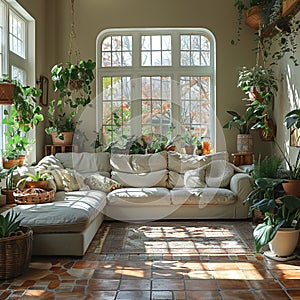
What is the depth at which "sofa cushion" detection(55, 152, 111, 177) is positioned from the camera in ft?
21.5

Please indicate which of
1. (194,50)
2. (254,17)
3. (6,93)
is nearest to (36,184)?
(6,93)

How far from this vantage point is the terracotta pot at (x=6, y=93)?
16.0ft

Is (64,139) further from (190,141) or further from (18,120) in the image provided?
(190,141)

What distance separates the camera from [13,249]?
3.76 metres

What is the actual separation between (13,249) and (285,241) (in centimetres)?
243

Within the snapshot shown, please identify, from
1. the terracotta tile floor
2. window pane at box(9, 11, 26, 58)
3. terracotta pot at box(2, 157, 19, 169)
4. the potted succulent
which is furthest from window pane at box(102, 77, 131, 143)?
the terracotta tile floor

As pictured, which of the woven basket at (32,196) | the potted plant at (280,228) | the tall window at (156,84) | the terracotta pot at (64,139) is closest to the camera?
the potted plant at (280,228)

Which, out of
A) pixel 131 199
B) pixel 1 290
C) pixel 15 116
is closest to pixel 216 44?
pixel 131 199

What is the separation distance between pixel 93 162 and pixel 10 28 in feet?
6.87

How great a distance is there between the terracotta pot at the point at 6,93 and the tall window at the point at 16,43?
2.55 feet

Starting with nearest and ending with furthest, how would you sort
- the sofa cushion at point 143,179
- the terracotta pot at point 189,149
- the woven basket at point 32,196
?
the woven basket at point 32,196 < the sofa cushion at point 143,179 < the terracotta pot at point 189,149

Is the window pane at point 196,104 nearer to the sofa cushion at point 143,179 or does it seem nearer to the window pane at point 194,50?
the window pane at point 194,50

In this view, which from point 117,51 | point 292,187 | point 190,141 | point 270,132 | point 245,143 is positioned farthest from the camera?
point 117,51

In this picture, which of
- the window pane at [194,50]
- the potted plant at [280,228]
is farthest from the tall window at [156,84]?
the potted plant at [280,228]
